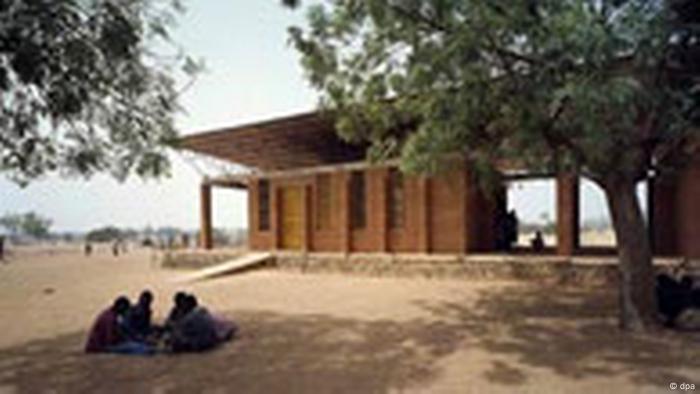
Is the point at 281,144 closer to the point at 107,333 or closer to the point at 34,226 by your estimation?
the point at 107,333

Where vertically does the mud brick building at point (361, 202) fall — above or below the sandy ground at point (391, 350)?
above

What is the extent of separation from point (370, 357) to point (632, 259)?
473cm

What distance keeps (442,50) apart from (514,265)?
27.3 ft

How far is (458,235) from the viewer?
2194 centimetres

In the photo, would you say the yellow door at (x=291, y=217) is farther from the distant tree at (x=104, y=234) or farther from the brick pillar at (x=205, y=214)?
the distant tree at (x=104, y=234)

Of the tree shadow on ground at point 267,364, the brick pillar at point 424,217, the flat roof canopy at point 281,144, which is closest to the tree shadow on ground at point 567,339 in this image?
the tree shadow on ground at point 267,364

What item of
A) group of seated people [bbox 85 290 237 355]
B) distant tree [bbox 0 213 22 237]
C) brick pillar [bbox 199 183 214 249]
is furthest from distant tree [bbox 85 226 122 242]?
group of seated people [bbox 85 290 237 355]

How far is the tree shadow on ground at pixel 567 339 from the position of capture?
33.4 feet

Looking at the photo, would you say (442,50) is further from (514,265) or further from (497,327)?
(514,265)

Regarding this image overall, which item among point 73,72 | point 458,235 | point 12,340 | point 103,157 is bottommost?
point 12,340

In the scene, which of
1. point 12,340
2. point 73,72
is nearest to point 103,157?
point 73,72

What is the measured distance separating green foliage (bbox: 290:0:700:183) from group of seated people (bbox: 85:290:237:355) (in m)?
4.38

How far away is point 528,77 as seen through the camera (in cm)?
1221

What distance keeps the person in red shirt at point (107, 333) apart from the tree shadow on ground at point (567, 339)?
5.68 meters
